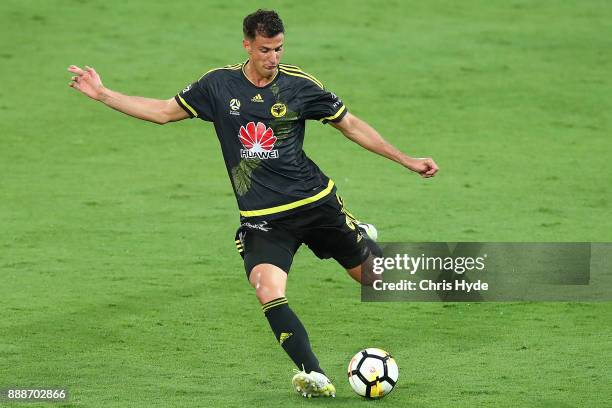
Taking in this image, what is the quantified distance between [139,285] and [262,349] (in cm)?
220

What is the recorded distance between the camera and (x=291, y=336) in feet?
27.2

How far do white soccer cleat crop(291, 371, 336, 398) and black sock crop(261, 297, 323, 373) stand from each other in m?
0.05

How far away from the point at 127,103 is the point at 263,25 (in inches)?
45.1

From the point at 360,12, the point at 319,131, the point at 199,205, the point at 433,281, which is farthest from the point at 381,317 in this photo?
the point at 360,12

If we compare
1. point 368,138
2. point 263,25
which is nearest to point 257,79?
point 263,25

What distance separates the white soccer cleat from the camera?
8234 millimetres

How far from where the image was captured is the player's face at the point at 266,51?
8398 millimetres

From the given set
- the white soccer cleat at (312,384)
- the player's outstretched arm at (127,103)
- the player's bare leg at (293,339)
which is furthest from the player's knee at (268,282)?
the player's outstretched arm at (127,103)

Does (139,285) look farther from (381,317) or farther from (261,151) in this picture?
(261,151)

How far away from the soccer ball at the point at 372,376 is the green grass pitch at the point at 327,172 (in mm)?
97

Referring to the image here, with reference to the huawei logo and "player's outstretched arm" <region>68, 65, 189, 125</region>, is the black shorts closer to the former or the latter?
the huawei logo

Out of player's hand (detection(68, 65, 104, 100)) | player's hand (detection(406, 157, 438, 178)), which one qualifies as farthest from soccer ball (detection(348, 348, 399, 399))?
player's hand (detection(68, 65, 104, 100))

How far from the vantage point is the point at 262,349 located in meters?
9.66

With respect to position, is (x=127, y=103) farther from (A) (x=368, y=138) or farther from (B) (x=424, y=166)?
(B) (x=424, y=166)
